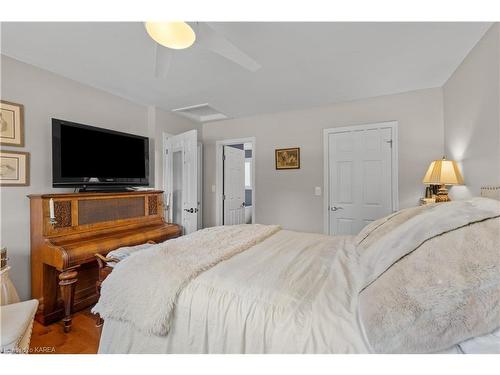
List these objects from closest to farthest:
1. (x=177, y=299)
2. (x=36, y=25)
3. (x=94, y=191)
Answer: (x=177, y=299)
(x=36, y=25)
(x=94, y=191)

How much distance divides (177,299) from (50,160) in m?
2.20

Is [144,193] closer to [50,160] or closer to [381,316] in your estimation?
[50,160]

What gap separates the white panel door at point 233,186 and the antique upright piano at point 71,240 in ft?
5.78

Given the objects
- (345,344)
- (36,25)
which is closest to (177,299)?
(345,344)

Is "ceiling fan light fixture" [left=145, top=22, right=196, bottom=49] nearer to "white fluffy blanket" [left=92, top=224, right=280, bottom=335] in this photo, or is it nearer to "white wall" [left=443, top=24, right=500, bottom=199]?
"white fluffy blanket" [left=92, top=224, right=280, bottom=335]

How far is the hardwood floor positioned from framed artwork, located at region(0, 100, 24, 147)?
1.63 metres

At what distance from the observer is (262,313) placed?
0.91 metres

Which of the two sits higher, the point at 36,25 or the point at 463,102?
the point at 36,25

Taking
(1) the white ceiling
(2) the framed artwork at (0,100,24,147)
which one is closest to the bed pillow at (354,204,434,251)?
(1) the white ceiling

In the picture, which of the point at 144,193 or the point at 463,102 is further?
the point at 144,193

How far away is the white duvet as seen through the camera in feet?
2.69

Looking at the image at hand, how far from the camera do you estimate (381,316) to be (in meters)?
0.76

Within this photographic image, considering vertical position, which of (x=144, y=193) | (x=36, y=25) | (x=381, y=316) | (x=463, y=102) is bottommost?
(x=381, y=316)

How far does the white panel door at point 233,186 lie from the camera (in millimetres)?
4176
